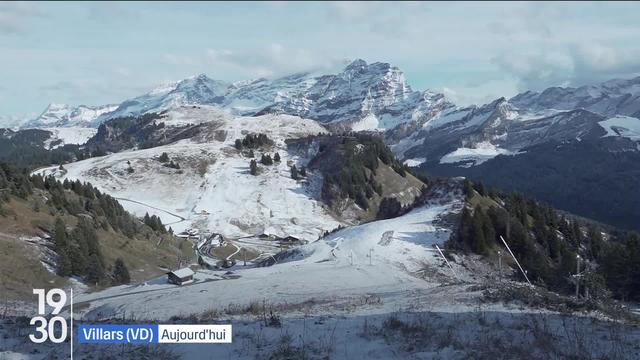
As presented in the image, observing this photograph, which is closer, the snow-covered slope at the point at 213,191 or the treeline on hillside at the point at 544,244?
the treeline on hillside at the point at 544,244

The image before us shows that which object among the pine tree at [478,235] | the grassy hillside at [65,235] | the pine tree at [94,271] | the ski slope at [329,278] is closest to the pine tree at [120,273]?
the grassy hillside at [65,235]

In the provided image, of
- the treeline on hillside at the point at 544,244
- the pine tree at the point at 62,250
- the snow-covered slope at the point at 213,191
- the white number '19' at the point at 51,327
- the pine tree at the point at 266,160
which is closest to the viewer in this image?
the white number '19' at the point at 51,327

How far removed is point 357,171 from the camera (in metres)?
175

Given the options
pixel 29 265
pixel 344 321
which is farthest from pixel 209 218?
pixel 344 321

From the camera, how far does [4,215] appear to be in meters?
73.9

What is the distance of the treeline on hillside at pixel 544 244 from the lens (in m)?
56.5

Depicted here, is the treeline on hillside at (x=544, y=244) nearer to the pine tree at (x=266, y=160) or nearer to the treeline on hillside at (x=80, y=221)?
the treeline on hillside at (x=80, y=221)

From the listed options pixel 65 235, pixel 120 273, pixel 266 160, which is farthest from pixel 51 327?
pixel 266 160

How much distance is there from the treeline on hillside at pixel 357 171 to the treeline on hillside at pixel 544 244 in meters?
77.8

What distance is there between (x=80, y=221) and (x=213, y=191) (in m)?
86.8

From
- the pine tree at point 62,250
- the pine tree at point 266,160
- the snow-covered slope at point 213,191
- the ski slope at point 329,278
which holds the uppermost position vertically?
the pine tree at point 266,160

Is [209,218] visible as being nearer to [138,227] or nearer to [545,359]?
[138,227]

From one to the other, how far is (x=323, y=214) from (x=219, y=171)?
39.1 metres

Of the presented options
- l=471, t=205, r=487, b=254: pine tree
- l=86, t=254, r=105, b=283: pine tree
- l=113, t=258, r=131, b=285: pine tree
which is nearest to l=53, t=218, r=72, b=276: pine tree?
l=86, t=254, r=105, b=283: pine tree
